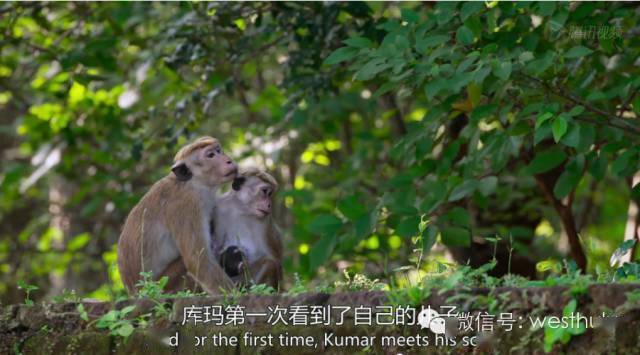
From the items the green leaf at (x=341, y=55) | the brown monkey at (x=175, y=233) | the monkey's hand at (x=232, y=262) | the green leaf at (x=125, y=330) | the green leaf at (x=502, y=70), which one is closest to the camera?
the green leaf at (x=125, y=330)

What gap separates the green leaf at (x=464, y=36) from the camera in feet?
19.1

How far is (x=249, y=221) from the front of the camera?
6.84 m

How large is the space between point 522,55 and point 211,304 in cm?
231

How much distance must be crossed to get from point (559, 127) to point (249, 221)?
7.42 ft

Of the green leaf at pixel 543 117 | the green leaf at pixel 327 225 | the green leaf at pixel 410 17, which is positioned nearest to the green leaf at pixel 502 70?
the green leaf at pixel 543 117

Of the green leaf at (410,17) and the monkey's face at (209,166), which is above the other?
the green leaf at (410,17)

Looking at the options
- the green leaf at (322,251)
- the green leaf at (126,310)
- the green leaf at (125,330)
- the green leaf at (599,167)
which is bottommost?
the green leaf at (322,251)

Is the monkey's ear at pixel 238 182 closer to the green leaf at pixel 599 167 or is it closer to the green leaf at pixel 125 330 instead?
the green leaf at pixel 599 167

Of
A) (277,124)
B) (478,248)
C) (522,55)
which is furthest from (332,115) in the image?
(522,55)

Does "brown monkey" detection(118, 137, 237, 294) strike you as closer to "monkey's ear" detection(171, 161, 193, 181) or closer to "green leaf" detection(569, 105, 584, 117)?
"monkey's ear" detection(171, 161, 193, 181)

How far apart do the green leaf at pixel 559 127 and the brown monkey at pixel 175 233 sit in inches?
79.8

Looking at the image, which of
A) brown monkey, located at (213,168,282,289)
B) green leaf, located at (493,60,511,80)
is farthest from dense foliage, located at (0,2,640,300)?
brown monkey, located at (213,168,282,289)

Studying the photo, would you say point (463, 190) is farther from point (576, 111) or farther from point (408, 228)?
point (576, 111)

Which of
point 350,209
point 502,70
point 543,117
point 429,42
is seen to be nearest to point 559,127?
point 543,117
